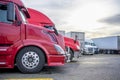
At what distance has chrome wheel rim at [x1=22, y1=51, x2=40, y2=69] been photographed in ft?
26.1

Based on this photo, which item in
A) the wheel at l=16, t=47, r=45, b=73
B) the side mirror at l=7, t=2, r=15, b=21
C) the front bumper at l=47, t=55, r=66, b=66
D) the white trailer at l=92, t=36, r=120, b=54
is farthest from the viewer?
the white trailer at l=92, t=36, r=120, b=54

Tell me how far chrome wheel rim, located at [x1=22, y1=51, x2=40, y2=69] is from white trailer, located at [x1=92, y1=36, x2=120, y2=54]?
3348 centimetres

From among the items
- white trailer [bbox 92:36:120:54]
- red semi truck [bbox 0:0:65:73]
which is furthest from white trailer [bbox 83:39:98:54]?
red semi truck [bbox 0:0:65:73]

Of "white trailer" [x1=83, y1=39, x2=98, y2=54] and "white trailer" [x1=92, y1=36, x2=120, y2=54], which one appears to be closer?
"white trailer" [x1=83, y1=39, x2=98, y2=54]

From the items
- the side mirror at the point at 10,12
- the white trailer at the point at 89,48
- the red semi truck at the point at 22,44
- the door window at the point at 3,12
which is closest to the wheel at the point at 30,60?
the red semi truck at the point at 22,44

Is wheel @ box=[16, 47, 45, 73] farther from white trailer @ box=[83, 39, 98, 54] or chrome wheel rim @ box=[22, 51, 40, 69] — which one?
Answer: white trailer @ box=[83, 39, 98, 54]

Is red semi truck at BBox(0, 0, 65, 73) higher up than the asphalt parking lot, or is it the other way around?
red semi truck at BBox(0, 0, 65, 73)

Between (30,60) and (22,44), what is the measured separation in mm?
527

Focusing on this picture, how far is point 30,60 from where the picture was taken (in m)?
8.01

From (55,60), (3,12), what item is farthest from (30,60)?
(3,12)

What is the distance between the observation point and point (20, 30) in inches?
314

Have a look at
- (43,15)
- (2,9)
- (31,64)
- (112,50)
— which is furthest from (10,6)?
(112,50)

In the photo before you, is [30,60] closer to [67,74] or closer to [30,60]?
[30,60]

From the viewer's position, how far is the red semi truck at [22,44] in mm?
7828
